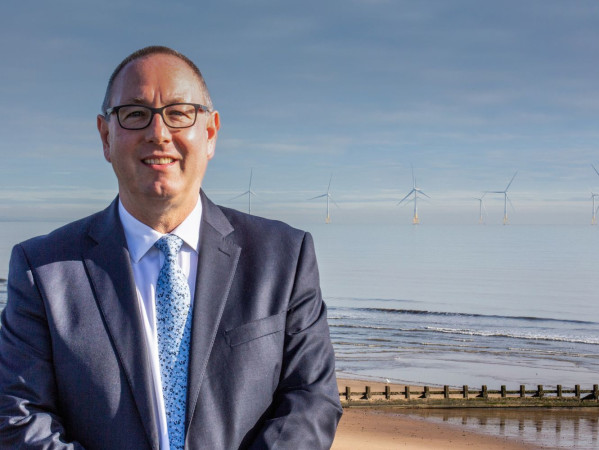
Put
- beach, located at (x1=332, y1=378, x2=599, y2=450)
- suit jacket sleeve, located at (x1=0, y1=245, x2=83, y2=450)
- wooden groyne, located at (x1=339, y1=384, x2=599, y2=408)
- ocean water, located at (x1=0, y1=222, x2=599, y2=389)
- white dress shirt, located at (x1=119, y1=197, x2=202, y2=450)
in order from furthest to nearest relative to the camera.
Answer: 1. ocean water, located at (x1=0, y1=222, x2=599, y2=389)
2. wooden groyne, located at (x1=339, y1=384, x2=599, y2=408)
3. beach, located at (x1=332, y1=378, x2=599, y2=450)
4. white dress shirt, located at (x1=119, y1=197, x2=202, y2=450)
5. suit jacket sleeve, located at (x1=0, y1=245, x2=83, y2=450)

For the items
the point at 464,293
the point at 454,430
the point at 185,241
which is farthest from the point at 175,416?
the point at 464,293

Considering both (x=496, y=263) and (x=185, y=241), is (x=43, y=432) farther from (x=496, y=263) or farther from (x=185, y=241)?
(x=496, y=263)

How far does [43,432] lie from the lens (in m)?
2.75

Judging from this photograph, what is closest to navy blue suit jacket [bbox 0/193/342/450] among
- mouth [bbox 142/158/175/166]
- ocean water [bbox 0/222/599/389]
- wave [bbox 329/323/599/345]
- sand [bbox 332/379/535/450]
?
mouth [bbox 142/158/175/166]

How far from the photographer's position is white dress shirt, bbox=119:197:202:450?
300 cm

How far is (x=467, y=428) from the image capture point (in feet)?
66.6

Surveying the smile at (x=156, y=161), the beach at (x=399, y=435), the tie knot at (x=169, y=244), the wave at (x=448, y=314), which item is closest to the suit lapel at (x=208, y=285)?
the tie knot at (x=169, y=244)

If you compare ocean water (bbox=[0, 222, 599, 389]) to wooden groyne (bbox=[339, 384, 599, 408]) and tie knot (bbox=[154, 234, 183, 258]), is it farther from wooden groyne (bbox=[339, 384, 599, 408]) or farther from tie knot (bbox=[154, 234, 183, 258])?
tie knot (bbox=[154, 234, 183, 258])

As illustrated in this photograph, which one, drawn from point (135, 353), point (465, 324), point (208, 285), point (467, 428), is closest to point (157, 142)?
point (208, 285)

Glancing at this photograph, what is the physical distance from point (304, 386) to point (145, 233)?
0.94 metres

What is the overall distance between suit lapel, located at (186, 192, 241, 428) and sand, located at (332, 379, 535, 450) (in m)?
14.9

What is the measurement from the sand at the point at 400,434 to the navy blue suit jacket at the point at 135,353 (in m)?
14.9

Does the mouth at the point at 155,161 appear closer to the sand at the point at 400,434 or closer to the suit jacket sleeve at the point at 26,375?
the suit jacket sleeve at the point at 26,375

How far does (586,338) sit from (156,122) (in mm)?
46171
